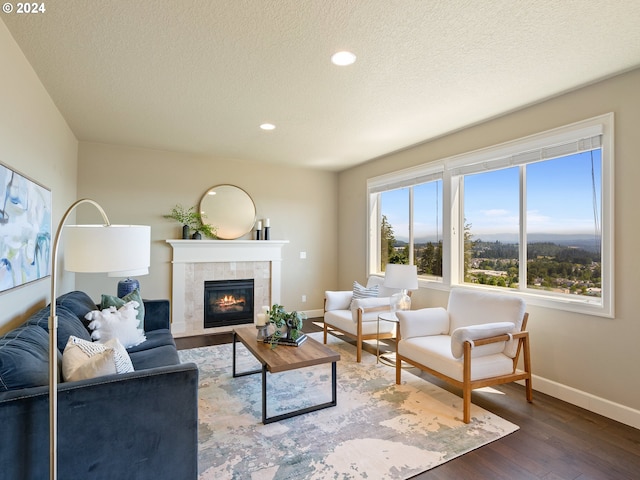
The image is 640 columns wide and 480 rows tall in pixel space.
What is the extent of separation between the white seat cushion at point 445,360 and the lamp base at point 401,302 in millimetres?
584

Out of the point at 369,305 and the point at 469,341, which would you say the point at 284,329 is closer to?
the point at 369,305

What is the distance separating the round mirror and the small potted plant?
74 millimetres

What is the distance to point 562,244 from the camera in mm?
3045

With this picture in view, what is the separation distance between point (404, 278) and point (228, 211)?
2.99m

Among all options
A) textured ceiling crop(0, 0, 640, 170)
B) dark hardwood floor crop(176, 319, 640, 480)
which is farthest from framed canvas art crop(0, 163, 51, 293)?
dark hardwood floor crop(176, 319, 640, 480)

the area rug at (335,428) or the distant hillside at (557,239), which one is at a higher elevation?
the distant hillside at (557,239)

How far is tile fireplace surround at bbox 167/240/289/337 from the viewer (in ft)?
15.9

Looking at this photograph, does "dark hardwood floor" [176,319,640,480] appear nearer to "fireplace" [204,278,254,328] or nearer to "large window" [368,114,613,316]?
"large window" [368,114,613,316]

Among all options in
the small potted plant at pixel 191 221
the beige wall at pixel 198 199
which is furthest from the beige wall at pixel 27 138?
the small potted plant at pixel 191 221

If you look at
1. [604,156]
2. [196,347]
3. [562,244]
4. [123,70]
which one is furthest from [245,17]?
[196,347]

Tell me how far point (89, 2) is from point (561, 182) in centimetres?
378

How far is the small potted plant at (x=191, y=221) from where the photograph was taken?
4902 mm

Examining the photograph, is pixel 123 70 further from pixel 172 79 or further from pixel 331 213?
pixel 331 213

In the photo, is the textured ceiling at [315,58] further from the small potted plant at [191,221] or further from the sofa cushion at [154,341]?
the sofa cushion at [154,341]
